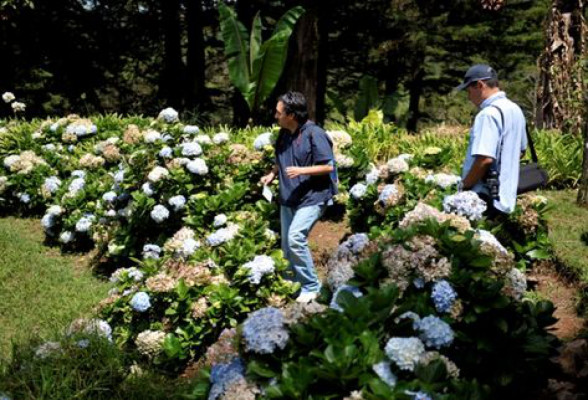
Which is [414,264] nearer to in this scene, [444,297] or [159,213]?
[444,297]

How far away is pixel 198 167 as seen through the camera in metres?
6.23

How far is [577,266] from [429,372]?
3.60 metres

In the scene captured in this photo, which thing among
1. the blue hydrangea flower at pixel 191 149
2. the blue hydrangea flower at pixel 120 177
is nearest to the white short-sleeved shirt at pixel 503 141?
the blue hydrangea flower at pixel 191 149

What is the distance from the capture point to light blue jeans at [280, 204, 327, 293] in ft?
16.5

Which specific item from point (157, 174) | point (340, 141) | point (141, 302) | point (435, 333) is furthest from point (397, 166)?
point (435, 333)

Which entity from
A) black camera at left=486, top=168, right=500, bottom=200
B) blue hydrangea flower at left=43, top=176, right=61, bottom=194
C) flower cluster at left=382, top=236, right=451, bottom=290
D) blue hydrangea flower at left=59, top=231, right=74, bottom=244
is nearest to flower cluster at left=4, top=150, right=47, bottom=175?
blue hydrangea flower at left=43, top=176, right=61, bottom=194

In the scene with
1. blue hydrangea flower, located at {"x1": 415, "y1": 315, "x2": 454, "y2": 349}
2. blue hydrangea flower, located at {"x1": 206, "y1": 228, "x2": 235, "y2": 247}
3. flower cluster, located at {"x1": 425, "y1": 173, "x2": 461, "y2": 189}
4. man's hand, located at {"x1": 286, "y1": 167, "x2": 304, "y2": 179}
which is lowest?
blue hydrangea flower, located at {"x1": 206, "y1": 228, "x2": 235, "y2": 247}

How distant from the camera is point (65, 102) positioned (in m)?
22.0

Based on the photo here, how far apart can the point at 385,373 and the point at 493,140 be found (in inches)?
87.9

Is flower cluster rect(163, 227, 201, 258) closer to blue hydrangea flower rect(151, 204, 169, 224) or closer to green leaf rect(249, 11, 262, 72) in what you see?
blue hydrangea flower rect(151, 204, 169, 224)

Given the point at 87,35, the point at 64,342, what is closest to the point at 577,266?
the point at 64,342

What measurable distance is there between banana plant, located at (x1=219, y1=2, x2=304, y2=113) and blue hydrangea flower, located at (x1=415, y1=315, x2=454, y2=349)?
7.79 metres

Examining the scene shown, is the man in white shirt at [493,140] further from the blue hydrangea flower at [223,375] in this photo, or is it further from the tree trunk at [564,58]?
the tree trunk at [564,58]

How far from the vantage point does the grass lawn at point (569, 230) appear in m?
5.46
